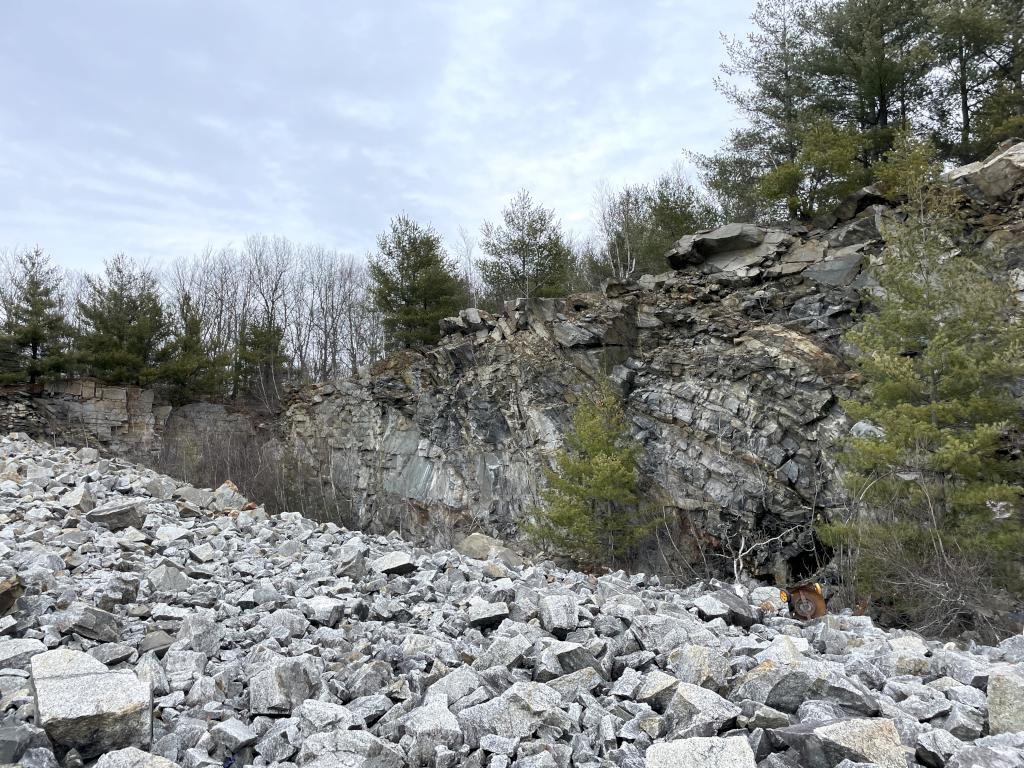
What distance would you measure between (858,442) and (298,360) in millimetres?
31725

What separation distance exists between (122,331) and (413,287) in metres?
13.4

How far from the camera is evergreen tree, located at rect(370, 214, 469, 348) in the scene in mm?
23609

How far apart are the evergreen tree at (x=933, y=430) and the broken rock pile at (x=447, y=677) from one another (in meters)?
3.78

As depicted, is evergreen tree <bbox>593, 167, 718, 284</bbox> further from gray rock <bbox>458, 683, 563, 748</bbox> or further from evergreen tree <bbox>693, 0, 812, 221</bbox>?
gray rock <bbox>458, 683, 563, 748</bbox>

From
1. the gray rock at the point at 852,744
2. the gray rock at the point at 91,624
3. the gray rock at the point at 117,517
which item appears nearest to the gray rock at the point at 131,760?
the gray rock at the point at 91,624

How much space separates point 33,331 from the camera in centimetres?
2469

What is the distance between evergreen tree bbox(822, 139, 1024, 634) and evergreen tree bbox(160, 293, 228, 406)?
2584 centimetres

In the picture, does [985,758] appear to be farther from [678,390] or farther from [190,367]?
[190,367]

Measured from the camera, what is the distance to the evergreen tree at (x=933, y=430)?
8062 millimetres

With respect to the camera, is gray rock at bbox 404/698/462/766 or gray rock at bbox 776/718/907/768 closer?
gray rock at bbox 776/718/907/768

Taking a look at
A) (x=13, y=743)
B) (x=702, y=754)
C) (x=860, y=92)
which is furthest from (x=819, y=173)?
(x=13, y=743)

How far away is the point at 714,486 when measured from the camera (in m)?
14.2

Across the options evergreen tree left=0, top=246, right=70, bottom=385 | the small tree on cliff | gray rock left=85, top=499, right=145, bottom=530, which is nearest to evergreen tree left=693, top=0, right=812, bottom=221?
the small tree on cliff

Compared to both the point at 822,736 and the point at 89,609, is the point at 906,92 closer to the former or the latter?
the point at 822,736
